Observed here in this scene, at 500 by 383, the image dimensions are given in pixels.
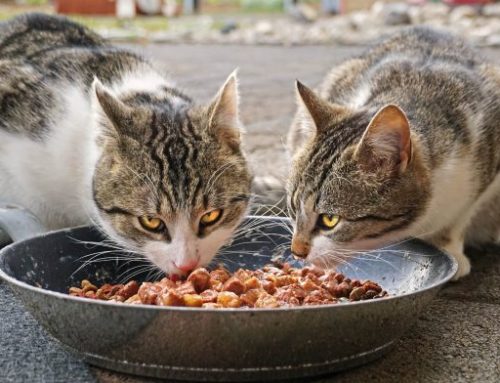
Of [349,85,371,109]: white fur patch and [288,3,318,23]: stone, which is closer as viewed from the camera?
[349,85,371,109]: white fur patch

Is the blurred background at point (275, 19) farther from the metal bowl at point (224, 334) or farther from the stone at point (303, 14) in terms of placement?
the metal bowl at point (224, 334)

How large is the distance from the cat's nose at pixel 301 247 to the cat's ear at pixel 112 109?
0.57 m

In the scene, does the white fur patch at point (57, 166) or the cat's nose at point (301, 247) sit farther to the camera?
the white fur patch at point (57, 166)

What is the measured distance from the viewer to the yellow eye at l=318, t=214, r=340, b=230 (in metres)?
2.12

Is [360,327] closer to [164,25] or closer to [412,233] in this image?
[412,233]

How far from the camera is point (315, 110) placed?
2.26 metres

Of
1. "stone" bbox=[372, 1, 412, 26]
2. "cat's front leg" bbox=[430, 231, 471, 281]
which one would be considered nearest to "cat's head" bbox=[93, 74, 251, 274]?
"cat's front leg" bbox=[430, 231, 471, 281]

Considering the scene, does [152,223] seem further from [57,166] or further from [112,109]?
[57,166]

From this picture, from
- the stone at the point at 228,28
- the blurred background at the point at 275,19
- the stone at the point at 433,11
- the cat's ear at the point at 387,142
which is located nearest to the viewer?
the cat's ear at the point at 387,142

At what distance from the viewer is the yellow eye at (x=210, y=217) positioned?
2.14 meters

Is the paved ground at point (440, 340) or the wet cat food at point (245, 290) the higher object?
the wet cat food at point (245, 290)

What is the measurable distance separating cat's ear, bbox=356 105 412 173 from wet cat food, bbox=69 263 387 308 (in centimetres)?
32

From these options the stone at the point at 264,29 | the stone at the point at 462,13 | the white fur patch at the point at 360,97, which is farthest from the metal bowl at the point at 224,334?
the stone at the point at 462,13

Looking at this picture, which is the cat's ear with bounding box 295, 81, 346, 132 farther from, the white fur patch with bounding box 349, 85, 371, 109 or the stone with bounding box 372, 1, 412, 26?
the stone with bounding box 372, 1, 412, 26
